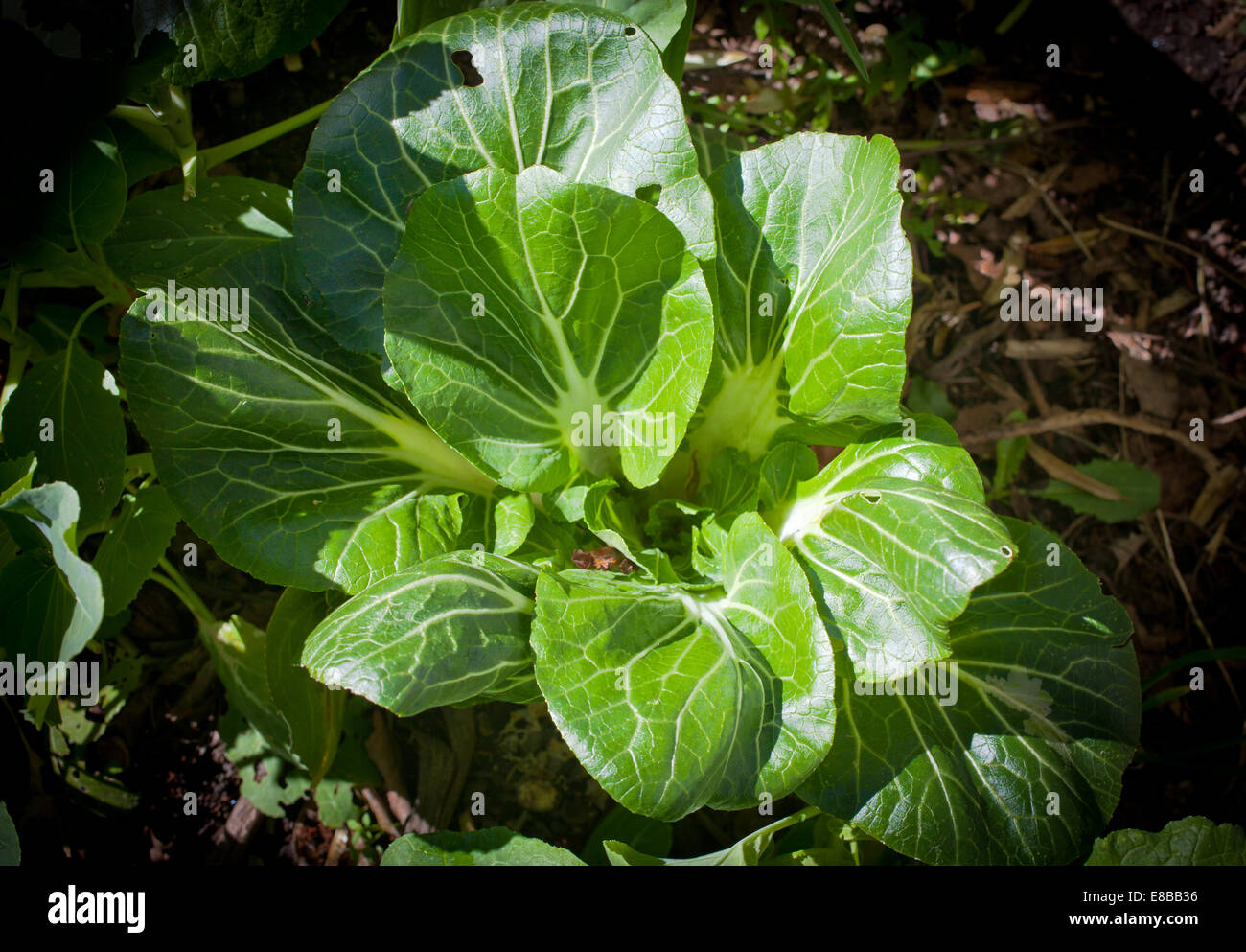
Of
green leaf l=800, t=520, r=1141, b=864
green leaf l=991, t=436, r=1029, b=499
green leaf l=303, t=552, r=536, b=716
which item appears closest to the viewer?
green leaf l=303, t=552, r=536, b=716

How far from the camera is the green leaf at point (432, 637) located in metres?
1.28

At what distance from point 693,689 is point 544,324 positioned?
0.69 meters

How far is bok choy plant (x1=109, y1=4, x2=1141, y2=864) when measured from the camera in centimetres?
142

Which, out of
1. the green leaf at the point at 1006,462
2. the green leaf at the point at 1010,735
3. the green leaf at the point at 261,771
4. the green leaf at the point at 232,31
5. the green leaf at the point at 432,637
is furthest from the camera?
the green leaf at the point at 1006,462

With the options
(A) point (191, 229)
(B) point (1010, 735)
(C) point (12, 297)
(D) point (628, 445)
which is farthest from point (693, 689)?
(C) point (12, 297)

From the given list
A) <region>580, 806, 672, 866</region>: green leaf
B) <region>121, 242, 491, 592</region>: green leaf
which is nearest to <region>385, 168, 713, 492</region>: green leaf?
<region>121, 242, 491, 592</region>: green leaf

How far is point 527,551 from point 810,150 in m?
0.93

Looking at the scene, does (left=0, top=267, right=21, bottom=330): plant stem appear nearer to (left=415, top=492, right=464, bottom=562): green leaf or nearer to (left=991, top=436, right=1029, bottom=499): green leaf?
(left=415, top=492, right=464, bottom=562): green leaf

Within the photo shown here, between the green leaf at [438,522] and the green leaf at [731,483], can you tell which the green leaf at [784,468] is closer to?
the green leaf at [731,483]

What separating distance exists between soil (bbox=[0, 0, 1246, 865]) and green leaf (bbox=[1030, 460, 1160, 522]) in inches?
2.3

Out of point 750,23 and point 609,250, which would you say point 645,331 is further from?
point 750,23

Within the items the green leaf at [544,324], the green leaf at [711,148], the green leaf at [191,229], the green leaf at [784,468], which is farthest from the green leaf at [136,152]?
the green leaf at [784,468]

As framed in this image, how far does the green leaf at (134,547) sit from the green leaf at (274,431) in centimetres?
15

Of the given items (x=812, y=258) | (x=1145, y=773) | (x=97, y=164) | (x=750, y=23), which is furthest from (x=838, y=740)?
(x=750, y=23)
